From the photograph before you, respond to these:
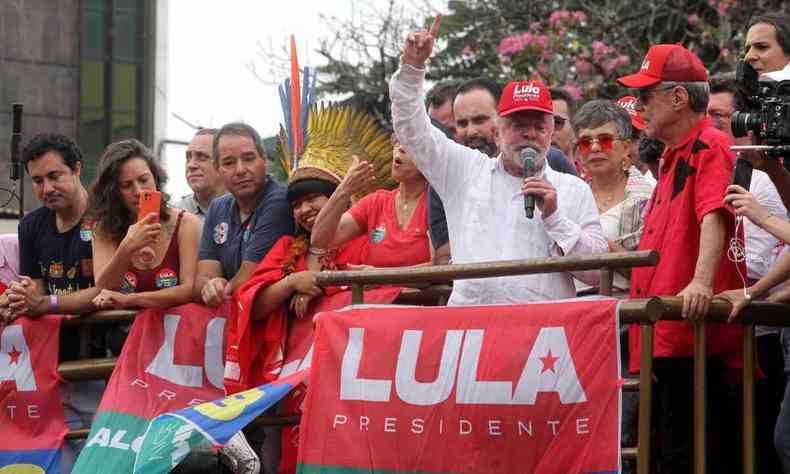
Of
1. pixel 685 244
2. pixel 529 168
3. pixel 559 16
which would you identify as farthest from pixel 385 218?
pixel 559 16

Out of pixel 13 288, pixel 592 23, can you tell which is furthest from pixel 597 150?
pixel 592 23

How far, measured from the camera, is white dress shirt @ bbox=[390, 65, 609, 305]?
698cm

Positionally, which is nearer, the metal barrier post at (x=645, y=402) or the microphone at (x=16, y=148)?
the metal barrier post at (x=645, y=402)

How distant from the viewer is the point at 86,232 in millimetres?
9102

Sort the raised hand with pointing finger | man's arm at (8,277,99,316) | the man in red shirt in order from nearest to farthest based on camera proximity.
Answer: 1. the man in red shirt
2. the raised hand with pointing finger
3. man's arm at (8,277,99,316)

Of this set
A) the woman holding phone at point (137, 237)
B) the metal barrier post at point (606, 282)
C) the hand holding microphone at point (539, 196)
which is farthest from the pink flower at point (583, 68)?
the metal barrier post at point (606, 282)

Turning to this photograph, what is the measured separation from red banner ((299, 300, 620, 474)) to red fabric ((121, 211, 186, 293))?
1.64 m

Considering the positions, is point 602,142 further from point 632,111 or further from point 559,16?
point 559,16

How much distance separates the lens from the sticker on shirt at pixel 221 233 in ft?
28.0

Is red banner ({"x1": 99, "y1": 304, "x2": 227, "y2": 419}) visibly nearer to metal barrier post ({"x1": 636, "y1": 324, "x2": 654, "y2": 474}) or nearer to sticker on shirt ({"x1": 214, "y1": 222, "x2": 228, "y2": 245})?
sticker on shirt ({"x1": 214, "y1": 222, "x2": 228, "y2": 245})

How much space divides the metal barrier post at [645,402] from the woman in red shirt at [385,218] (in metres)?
1.76

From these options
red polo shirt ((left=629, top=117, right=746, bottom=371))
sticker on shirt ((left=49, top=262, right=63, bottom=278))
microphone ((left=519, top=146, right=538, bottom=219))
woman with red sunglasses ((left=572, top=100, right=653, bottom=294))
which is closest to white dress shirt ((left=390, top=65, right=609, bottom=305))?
microphone ((left=519, top=146, right=538, bottom=219))

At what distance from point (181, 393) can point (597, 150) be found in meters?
2.51

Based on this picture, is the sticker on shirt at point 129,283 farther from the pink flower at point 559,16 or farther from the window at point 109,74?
the window at point 109,74
